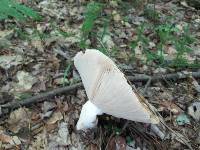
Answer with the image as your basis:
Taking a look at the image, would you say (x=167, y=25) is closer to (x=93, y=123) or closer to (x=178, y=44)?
(x=178, y=44)

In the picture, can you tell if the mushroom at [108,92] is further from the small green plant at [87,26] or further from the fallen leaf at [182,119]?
the small green plant at [87,26]

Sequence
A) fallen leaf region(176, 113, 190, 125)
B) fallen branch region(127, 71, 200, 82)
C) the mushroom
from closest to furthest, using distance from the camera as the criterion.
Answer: the mushroom, fallen leaf region(176, 113, 190, 125), fallen branch region(127, 71, 200, 82)

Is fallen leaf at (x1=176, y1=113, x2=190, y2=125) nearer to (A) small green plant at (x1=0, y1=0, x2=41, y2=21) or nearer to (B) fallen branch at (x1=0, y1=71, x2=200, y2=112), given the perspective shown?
(B) fallen branch at (x1=0, y1=71, x2=200, y2=112)

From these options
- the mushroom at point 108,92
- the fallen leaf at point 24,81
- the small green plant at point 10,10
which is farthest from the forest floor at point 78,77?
the small green plant at point 10,10

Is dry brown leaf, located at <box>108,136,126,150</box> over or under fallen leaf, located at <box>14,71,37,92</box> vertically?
under

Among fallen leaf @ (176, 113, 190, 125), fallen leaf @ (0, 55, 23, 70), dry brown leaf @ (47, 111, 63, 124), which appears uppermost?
fallen leaf @ (0, 55, 23, 70)

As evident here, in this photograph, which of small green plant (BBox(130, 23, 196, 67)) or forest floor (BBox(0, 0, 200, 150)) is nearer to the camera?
forest floor (BBox(0, 0, 200, 150))

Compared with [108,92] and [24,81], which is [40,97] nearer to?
[24,81]

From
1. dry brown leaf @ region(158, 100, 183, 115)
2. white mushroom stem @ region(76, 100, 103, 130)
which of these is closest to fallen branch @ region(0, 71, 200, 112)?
dry brown leaf @ region(158, 100, 183, 115)
